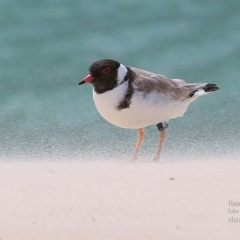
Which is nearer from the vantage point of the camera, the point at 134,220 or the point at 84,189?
the point at 134,220

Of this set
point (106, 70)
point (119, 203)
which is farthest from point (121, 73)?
point (119, 203)

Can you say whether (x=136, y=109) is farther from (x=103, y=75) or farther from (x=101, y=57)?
(x=101, y=57)

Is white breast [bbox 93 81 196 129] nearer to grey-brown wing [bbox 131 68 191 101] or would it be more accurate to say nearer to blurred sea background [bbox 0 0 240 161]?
grey-brown wing [bbox 131 68 191 101]

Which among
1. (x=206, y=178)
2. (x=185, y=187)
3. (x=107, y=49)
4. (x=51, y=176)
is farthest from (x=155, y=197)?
(x=107, y=49)

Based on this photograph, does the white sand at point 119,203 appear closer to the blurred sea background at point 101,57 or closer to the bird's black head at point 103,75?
the bird's black head at point 103,75

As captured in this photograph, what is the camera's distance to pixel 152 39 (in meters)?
8.21

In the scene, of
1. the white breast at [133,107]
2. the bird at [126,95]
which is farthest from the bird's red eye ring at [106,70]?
the white breast at [133,107]

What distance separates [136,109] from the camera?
4617 millimetres

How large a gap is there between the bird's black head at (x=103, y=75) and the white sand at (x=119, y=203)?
1.04m

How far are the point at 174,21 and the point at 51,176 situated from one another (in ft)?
17.7

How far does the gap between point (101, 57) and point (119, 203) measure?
16.7 feet

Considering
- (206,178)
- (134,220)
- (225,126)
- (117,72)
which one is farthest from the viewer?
(225,126)

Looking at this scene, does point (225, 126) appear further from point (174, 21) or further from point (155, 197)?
point (155, 197)

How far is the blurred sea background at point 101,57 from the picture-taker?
620 cm
